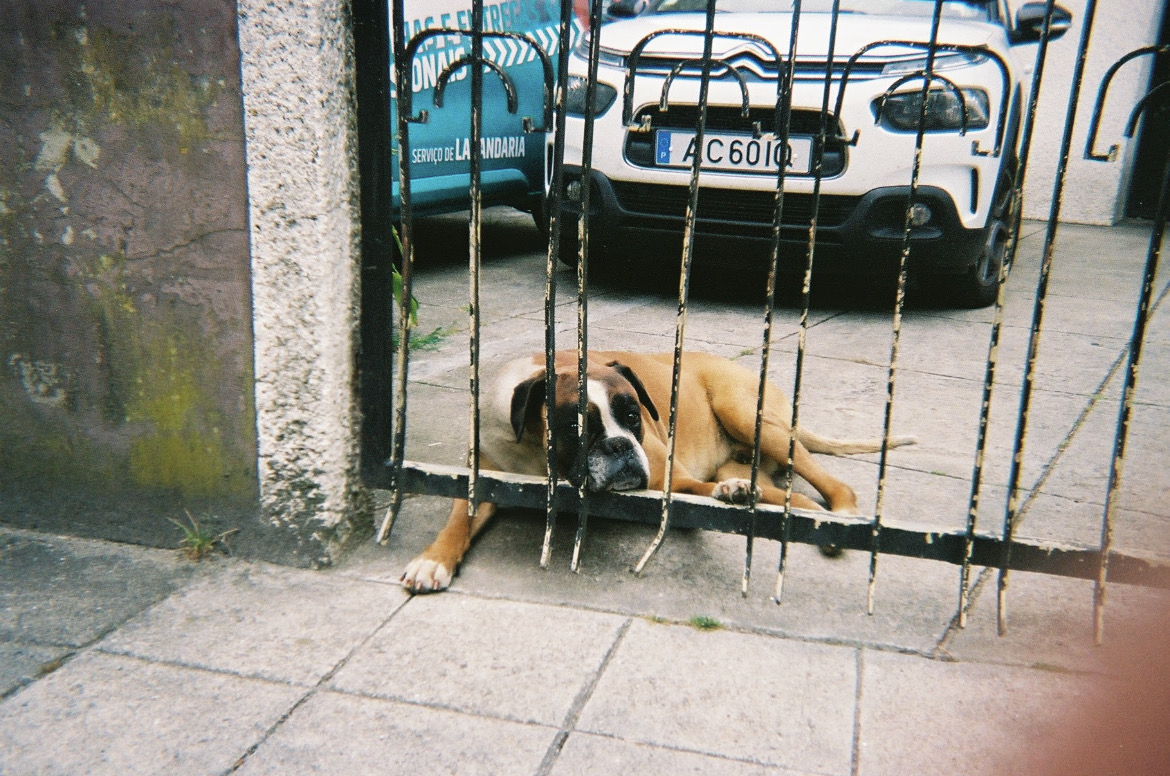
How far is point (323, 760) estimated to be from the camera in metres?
1.92

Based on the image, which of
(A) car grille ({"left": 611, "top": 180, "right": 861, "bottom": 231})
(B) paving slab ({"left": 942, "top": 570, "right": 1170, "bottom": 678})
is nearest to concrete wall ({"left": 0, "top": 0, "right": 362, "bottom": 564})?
(B) paving slab ({"left": 942, "top": 570, "right": 1170, "bottom": 678})

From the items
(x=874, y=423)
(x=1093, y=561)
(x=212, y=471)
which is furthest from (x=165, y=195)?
(x=874, y=423)

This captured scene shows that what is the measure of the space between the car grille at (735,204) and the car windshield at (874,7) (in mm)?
1132

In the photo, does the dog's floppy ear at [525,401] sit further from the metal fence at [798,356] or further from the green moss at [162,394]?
the green moss at [162,394]

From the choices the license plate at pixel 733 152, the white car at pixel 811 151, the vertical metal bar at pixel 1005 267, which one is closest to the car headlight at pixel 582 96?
the white car at pixel 811 151

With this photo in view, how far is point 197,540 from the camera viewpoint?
273 centimetres

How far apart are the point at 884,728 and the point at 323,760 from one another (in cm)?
119

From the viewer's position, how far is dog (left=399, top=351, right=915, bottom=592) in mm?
2709

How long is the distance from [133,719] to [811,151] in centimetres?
422

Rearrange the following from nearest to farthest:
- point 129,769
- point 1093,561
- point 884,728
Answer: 1. point 129,769
2. point 884,728
3. point 1093,561

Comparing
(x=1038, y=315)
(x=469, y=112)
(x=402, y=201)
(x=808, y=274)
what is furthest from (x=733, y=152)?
(x=1038, y=315)

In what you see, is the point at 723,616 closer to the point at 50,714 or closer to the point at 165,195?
the point at 50,714

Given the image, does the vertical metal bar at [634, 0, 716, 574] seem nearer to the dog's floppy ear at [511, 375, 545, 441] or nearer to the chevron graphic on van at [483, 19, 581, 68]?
the dog's floppy ear at [511, 375, 545, 441]

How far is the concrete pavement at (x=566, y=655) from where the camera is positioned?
6.41 ft
